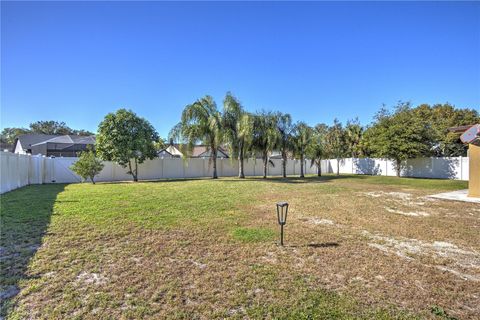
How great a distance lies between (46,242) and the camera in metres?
4.12

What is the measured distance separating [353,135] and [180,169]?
807 inches

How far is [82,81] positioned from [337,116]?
26421 millimetres

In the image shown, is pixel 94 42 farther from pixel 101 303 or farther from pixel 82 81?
pixel 101 303

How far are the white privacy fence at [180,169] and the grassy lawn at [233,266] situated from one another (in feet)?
25.6

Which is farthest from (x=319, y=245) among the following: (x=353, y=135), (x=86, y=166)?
(x=353, y=135)

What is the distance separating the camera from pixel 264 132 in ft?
59.1

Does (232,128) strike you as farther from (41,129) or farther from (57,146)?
(41,129)

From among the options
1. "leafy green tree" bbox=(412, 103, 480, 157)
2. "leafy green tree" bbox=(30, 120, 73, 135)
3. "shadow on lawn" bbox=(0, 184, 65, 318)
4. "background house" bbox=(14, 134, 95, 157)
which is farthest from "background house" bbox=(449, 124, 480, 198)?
"leafy green tree" bbox=(30, 120, 73, 135)

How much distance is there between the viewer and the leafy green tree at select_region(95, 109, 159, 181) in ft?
52.9

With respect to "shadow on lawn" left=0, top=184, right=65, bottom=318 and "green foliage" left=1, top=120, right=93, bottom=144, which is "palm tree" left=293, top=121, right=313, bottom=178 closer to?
"shadow on lawn" left=0, top=184, right=65, bottom=318

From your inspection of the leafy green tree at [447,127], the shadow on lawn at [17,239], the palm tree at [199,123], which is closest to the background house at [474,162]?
the leafy green tree at [447,127]

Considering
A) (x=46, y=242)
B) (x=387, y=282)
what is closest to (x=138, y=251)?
(x=46, y=242)

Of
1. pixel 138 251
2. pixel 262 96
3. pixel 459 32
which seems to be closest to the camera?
pixel 138 251

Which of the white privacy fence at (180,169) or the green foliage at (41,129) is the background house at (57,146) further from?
the green foliage at (41,129)
